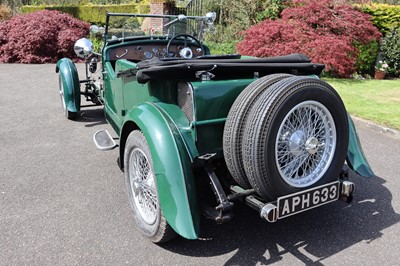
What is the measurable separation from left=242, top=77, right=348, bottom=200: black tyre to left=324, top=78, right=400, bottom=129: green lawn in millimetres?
3400

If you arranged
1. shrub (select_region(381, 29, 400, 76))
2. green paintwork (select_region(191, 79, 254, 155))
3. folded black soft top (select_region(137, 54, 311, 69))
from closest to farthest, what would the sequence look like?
green paintwork (select_region(191, 79, 254, 155)) → folded black soft top (select_region(137, 54, 311, 69)) → shrub (select_region(381, 29, 400, 76))

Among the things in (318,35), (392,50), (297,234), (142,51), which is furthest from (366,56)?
(297,234)

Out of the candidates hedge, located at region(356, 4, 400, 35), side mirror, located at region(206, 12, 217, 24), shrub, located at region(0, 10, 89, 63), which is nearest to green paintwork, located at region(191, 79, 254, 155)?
side mirror, located at region(206, 12, 217, 24)

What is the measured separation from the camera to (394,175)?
153 inches

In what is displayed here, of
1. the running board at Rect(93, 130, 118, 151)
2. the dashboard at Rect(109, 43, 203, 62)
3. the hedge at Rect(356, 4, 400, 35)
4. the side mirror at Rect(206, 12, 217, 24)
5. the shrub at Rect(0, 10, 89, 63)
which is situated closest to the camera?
the running board at Rect(93, 130, 118, 151)

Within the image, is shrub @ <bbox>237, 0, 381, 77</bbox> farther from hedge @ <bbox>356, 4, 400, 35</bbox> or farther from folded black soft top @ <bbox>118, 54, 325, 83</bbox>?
folded black soft top @ <bbox>118, 54, 325, 83</bbox>

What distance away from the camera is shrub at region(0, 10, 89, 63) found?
12.9 metres

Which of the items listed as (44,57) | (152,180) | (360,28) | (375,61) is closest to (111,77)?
(152,180)

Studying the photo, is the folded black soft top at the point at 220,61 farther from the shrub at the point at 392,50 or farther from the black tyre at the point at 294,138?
the shrub at the point at 392,50

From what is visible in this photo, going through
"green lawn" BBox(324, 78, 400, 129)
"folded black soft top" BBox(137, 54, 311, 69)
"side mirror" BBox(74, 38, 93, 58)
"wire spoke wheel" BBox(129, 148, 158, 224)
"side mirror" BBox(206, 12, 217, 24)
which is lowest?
"green lawn" BBox(324, 78, 400, 129)

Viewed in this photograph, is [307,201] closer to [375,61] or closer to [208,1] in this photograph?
[375,61]

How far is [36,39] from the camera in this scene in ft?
42.1

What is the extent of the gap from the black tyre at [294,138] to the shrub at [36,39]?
12375 mm

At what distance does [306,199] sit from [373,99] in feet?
19.2
